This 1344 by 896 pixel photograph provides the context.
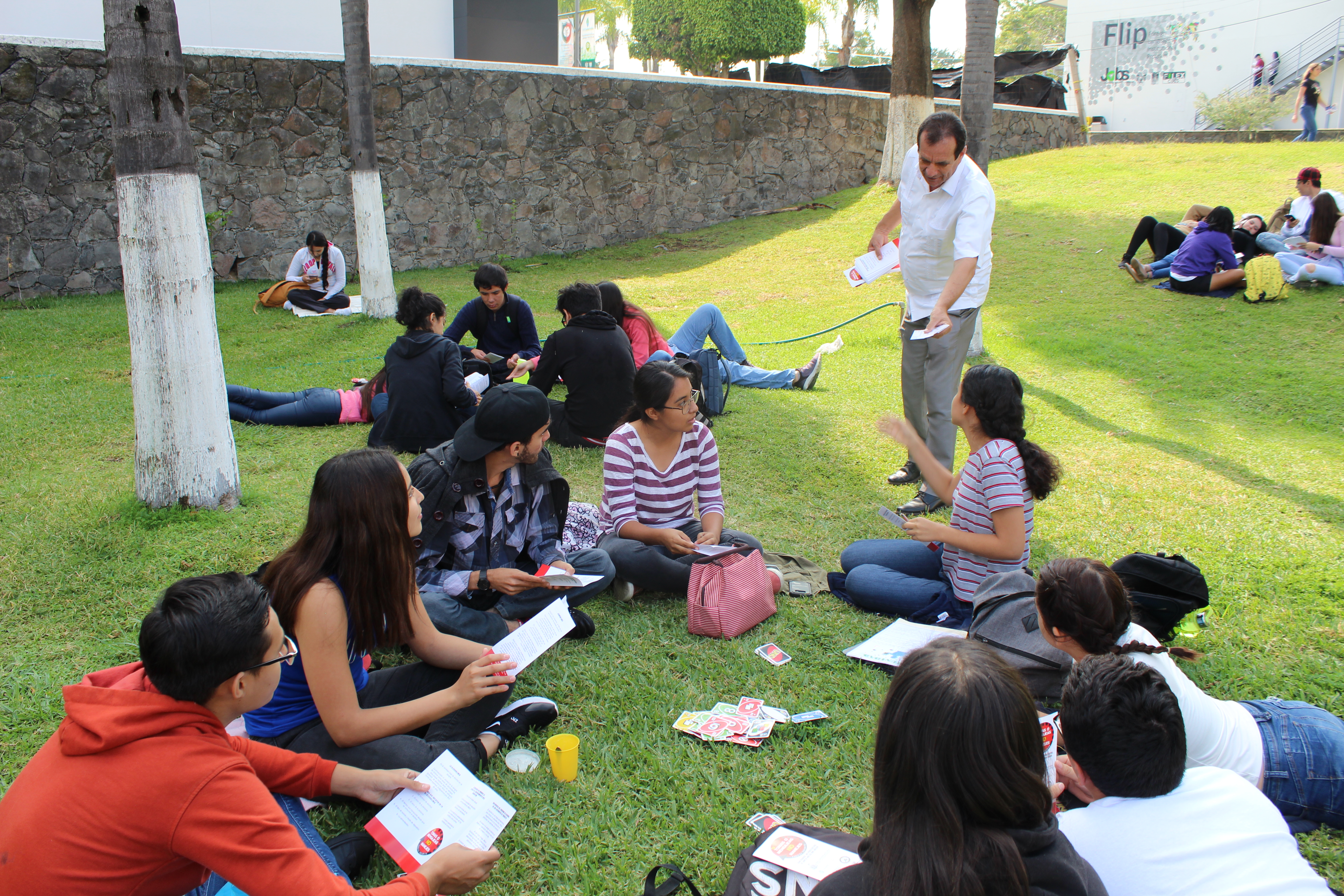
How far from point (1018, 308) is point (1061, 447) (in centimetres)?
413

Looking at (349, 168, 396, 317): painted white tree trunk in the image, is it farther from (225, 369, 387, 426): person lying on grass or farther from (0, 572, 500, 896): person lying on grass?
(0, 572, 500, 896): person lying on grass

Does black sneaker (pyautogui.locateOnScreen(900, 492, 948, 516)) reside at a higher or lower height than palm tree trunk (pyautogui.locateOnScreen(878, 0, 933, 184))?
lower

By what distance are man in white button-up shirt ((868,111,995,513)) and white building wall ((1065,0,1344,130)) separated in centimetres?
2628

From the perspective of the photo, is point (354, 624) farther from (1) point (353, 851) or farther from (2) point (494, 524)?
(2) point (494, 524)

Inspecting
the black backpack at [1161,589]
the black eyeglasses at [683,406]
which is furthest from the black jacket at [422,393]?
the black backpack at [1161,589]

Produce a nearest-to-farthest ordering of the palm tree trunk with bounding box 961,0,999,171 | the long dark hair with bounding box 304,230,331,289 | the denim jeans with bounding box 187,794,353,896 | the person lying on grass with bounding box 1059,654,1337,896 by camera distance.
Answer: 1. the person lying on grass with bounding box 1059,654,1337,896
2. the denim jeans with bounding box 187,794,353,896
3. the palm tree trunk with bounding box 961,0,999,171
4. the long dark hair with bounding box 304,230,331,289

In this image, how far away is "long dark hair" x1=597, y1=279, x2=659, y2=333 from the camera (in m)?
6.61

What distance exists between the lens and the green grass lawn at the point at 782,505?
272 centimetres

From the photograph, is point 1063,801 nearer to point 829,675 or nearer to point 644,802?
point 829,675

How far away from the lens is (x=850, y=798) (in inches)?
105

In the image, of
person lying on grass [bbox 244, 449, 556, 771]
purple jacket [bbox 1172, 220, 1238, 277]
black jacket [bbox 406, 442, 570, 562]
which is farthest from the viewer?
purple jacket [bbox 1172, 220, 1238, 277]

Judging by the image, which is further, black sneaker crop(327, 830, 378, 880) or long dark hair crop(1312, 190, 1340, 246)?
long dark hair crop(1312, 190, 1340, 246)

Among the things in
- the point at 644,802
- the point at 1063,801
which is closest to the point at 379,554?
the point at 644,802

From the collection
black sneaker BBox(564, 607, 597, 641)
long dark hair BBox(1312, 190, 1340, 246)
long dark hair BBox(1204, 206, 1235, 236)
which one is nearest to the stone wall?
long dark hair BBox(1204, 206, 1235, 236)
